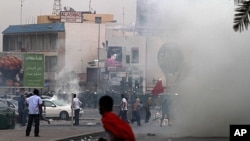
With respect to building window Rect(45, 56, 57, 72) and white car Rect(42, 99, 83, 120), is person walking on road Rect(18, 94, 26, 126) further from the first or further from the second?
building window Rect(45, 56, 57, 72)

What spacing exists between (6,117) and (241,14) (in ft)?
81.8

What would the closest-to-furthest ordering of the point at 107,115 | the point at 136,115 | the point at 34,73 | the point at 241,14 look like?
1. the point at 241,14
2. the point at 107,115
3. the point at 34,73
4. the point at 136,115

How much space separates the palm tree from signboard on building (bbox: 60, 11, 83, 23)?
87.0 metres

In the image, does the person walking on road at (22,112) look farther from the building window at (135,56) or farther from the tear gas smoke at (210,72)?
the building window at (135,56)

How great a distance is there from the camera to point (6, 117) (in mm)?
29062

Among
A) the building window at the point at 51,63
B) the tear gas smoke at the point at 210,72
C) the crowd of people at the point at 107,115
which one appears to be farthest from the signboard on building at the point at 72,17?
the tear gas smoke at the point at 210,72

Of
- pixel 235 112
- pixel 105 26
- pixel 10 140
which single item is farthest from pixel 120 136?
pixel 105 26

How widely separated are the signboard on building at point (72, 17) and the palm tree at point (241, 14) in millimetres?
87033

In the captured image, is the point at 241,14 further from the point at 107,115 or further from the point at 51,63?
the point at 51,63

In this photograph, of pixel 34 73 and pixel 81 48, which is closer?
pixel 34 73

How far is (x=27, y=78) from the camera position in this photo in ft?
105

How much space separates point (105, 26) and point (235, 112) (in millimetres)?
64055

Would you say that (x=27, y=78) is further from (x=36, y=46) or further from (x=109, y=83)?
(x=36, y=46)

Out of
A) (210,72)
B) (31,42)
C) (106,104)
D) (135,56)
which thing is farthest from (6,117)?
(31,42)
